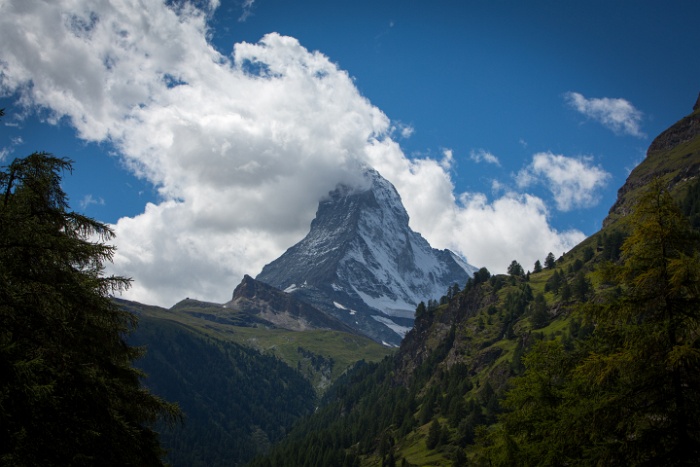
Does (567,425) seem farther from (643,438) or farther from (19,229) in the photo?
(19,229)

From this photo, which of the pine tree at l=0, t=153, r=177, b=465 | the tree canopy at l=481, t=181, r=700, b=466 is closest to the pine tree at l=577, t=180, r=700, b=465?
the tree canopy at l=481, t=181, r=700, b=466

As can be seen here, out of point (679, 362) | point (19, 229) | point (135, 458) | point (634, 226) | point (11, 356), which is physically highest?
point (634, 226)

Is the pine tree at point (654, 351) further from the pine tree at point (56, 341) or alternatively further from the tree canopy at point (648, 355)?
the pine tree at point (56, 341)

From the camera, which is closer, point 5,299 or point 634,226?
point 5,299

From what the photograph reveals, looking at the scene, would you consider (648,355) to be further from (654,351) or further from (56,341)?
(56,341)

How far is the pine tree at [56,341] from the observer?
1166cm

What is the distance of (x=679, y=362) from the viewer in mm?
13211

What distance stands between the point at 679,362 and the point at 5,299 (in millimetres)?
17397

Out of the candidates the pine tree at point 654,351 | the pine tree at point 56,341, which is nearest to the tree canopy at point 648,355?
the pine tree at point 654,351

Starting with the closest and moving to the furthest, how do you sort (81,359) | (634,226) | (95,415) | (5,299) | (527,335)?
(5,299), (95,415), (81,359), (634,226), (527,335)

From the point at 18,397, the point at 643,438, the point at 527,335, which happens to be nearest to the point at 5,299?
the point at 18,397

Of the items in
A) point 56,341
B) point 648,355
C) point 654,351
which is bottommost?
point 56,341

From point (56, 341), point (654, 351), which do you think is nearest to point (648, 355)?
point (654, 351)

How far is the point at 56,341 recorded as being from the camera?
44.2 ft
